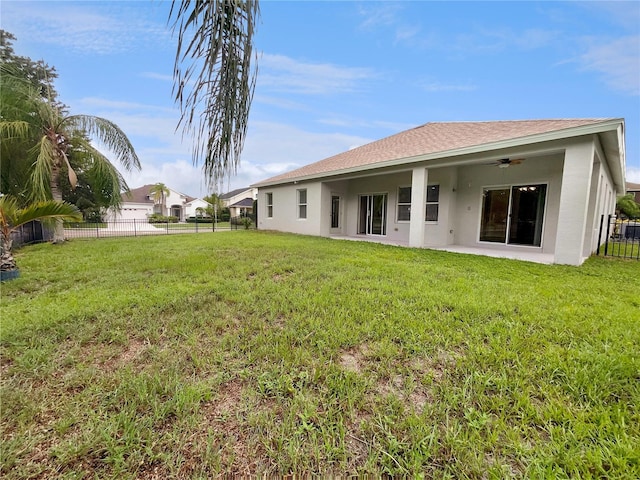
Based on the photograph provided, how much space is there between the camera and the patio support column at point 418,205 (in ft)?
30.2

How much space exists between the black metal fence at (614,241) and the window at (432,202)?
4.76 metres

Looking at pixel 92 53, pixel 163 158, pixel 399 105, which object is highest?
pixel 399 105

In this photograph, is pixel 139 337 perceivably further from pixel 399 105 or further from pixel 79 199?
pixel 79 199

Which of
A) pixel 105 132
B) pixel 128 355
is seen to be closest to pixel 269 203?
pixel 105 132

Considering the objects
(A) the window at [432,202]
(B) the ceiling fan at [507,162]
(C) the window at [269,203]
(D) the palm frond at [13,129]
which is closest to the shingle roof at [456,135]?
(B) the ceiling fan at [507,162]

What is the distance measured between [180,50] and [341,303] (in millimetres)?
3298

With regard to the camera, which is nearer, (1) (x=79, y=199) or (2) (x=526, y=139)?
(2) (x=526, y=139)

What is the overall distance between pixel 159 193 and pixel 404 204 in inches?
1557

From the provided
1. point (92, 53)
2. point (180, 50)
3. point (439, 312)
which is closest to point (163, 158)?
point (180, 50)

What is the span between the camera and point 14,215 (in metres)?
5.96

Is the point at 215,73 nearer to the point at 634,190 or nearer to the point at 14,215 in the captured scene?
the point at 14,215

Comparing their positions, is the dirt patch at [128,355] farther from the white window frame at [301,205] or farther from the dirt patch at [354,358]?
the white window frame at [301,205]

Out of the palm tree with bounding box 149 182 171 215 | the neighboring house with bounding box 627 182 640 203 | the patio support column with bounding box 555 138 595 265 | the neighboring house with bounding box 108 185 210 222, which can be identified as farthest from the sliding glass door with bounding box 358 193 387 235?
the palm tree with bounding box 149 182 171 215

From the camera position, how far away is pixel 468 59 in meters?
10.1
